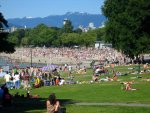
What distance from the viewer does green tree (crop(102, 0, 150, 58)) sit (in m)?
59.8

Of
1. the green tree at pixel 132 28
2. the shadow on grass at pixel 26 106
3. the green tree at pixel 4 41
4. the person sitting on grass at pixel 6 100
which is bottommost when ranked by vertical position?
the shadow on grass at pixel 26 106

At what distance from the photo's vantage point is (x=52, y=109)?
18422mm

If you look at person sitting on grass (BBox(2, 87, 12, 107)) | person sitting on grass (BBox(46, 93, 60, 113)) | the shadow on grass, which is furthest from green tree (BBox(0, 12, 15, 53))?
person sitting on grass (BBox(46, 93, 60, 113))

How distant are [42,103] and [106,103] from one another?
3400 mm

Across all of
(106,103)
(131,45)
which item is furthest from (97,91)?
(131,45)

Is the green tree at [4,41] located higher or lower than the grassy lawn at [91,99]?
higher

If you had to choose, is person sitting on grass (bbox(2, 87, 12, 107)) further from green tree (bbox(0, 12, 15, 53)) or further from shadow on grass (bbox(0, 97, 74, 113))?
green tree (bbox(0, 12, 15, 53))

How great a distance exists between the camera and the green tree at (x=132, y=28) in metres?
59.8

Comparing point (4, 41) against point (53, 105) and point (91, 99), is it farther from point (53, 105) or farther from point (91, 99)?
point (91, 99)

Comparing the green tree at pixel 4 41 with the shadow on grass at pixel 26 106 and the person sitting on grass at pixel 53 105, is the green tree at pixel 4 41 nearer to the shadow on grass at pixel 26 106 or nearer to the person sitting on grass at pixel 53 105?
the shadow on grass at pixel 26 106

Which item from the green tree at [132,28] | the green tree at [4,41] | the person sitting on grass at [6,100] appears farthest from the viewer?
the green tree at [132,28]

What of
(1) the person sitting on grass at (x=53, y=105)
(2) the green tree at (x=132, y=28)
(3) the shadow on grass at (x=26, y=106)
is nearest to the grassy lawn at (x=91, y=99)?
(3) the shadow on grass at (x=26, y=106)

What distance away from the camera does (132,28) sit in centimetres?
6325

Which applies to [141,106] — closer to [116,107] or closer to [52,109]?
[116,107]
